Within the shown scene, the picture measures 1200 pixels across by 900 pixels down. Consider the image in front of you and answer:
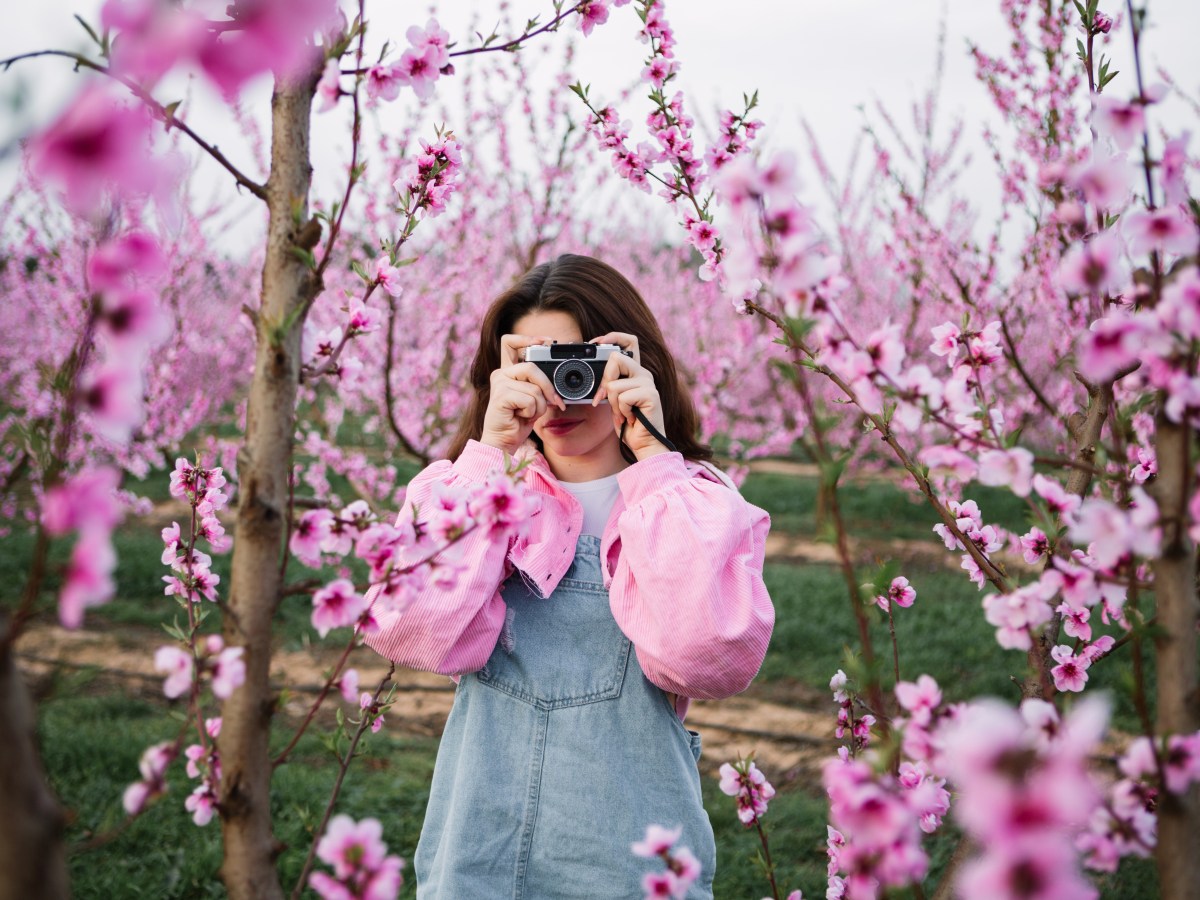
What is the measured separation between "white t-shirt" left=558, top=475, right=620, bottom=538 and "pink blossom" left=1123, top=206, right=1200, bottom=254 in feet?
3.92

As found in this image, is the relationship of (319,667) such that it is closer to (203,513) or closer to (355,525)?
(203,513)

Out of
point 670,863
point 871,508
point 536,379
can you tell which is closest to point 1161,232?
point 670,863

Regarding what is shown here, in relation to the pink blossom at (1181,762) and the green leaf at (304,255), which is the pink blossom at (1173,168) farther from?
the green leaf at (304,255)

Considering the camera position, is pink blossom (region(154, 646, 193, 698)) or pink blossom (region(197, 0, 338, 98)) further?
pink blossom (region(154, 646, 193, 698))

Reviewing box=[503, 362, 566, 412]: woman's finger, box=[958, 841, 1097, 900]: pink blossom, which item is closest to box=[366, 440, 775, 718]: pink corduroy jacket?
box=[503, 362, 566, 412]: woman's finger

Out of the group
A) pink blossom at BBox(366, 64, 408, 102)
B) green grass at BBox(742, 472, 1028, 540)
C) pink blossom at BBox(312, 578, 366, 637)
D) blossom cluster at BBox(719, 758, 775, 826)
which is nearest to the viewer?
pink blossom at BBox(312, 578, 366, 637)

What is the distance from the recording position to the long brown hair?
77.2 inches

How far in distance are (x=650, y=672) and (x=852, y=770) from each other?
0.90 m

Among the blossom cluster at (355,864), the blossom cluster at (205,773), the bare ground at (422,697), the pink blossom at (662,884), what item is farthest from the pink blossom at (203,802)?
the bare ground at (422,697)

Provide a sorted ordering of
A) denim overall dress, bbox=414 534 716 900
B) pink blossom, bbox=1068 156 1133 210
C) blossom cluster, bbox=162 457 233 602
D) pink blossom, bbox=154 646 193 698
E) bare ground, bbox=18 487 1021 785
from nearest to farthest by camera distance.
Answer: pink blossom, bbox=1068 156 1133 210 → pink blossom, bbox=154 646 193 698 → blossom cluster, bbox=162 457 233 602 → denim overall dress, bbox=414 534 716 900 → bare ground, bbox=18 487 1021 785

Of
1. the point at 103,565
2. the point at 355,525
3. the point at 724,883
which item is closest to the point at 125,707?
the point at 724,883

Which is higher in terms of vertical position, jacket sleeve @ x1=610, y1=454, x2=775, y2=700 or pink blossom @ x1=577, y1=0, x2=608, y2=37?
pink blossom @ x1=577, y1=0, x2=608, y2=37

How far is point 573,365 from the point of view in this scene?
1.68 meters

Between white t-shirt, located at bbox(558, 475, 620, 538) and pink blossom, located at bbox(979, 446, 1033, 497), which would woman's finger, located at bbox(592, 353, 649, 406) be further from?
pink blossom, located at bbox(979, 446, 1033, 497)
